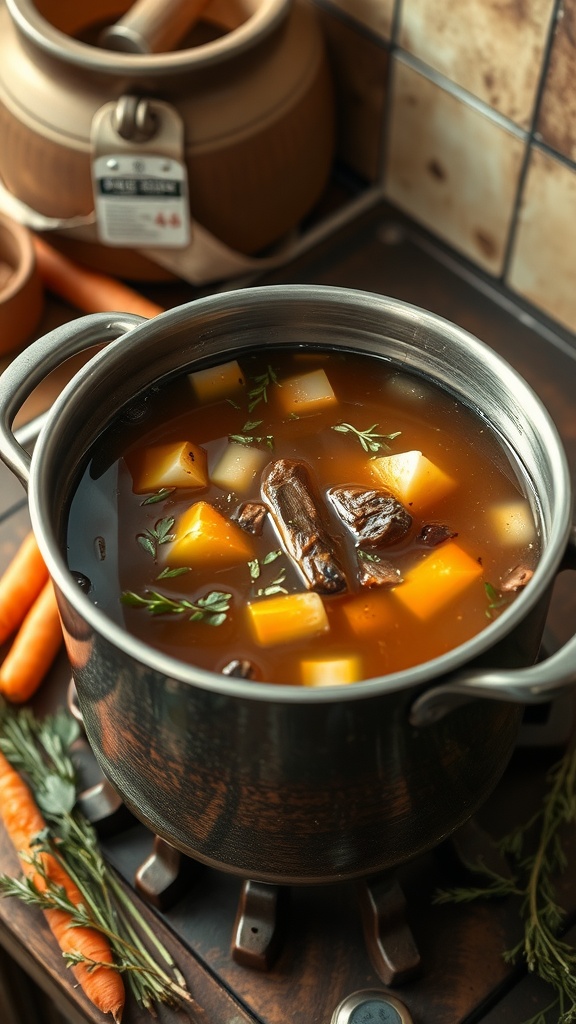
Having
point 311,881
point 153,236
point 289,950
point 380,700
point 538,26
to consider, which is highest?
point 538,26

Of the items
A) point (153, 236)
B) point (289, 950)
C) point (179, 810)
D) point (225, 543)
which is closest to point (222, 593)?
point (225, 543)

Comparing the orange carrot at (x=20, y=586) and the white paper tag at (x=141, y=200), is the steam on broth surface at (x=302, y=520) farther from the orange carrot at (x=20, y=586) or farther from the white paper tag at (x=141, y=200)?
the white paper tag at (x=141, y=200)

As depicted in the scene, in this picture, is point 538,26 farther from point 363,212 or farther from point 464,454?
point 464,454

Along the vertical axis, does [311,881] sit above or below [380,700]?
below

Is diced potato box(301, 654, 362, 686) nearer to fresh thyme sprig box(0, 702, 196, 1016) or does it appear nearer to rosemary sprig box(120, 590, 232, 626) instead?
rosemary sprig box(120, 590, 232, 626)

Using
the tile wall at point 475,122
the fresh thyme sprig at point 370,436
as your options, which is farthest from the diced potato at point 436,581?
the tile wall at point 475,122

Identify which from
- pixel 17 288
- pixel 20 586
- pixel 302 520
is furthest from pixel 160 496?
pixel 17 288
